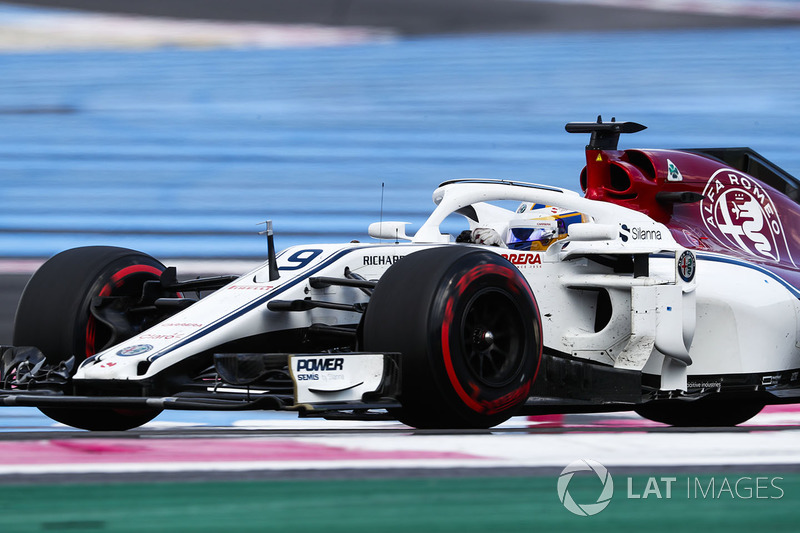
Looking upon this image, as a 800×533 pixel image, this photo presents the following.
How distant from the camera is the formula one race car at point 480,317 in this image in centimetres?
505

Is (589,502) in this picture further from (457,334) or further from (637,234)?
(637,234)

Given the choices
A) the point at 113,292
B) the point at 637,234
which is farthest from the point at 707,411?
the point at 113,292

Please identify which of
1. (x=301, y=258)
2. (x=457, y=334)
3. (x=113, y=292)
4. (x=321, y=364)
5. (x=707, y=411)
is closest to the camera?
(x=321, y=364)

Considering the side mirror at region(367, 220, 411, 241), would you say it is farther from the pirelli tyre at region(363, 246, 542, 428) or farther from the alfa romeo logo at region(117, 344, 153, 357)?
the alfa romeo logo at region(117, 344, 153, 357)

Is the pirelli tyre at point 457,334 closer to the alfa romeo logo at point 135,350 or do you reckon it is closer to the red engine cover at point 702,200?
the alfa romeo logo at point 135,350

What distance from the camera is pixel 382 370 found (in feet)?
16.3

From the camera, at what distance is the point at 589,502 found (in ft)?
Result: 11.1

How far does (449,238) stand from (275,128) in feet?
16.5

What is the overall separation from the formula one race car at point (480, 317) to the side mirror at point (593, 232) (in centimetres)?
1

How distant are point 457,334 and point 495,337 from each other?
→ 356mm

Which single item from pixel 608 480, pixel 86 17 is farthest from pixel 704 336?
pixel 86 17

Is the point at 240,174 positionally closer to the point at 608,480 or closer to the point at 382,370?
the point at 382,370

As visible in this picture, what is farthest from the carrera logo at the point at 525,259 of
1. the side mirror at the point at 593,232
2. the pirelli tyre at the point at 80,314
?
the pirelli tyre at the point at 80,314

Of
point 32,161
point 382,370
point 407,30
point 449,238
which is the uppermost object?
point 407,30
